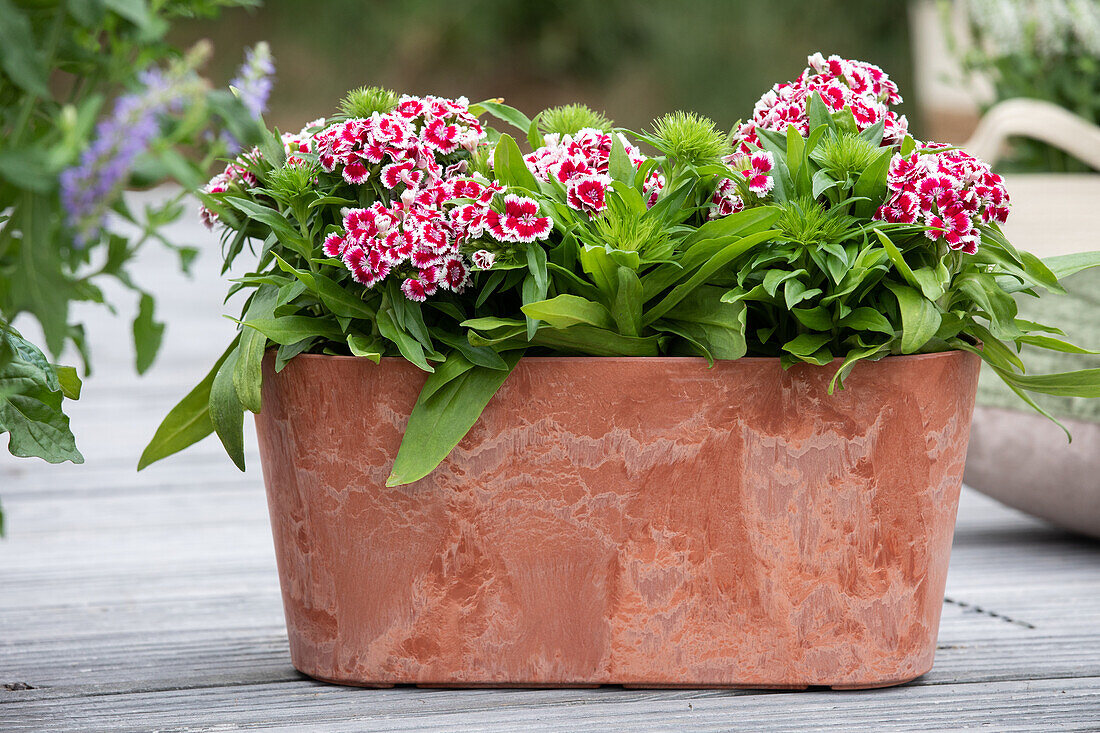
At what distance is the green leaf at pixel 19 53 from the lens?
58 cm

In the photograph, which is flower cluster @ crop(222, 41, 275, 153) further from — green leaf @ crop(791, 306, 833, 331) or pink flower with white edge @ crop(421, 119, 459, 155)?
green leaf @ crop(791, 306, 833, 331)

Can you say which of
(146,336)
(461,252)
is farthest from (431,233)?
(146,336)

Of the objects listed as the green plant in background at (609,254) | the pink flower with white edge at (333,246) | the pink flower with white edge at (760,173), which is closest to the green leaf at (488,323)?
the green plant in background at (609,254)

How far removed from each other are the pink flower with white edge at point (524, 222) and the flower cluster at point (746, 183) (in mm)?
159

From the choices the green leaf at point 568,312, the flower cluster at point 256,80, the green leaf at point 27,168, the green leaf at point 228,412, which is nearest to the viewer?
the green leaf at point 27,168

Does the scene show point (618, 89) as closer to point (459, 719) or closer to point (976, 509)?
point (976, 509)

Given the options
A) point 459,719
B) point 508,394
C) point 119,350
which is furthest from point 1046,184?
point 119,350

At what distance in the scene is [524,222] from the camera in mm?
920

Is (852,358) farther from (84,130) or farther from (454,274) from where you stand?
(84,130)

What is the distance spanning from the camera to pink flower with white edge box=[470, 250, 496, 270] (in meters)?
0.93

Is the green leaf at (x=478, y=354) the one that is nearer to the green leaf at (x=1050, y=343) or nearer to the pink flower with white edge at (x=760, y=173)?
the pink flower with white edge at (x=760, y=173)

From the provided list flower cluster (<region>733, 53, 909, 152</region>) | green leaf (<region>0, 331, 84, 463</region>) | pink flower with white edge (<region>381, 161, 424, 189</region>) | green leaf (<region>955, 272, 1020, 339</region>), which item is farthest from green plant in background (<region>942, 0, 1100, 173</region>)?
green leaf (<region>0, 331, 84, 463</region>)

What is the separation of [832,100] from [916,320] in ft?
0.79

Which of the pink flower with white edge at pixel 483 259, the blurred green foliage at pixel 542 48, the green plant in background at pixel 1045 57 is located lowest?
the pink flower with white edge at pixel 483 259
